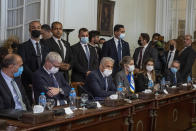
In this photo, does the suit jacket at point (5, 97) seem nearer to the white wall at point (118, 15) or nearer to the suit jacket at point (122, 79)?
the suit jacket at point (122, 79)

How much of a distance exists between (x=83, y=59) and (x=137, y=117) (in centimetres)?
199

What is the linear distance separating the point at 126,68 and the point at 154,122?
113cm

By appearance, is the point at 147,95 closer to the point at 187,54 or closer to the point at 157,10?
the point at 187,54

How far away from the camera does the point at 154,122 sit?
518 centimetres

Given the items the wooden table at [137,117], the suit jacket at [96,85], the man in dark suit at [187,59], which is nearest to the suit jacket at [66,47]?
the suit jacket at [96,85]

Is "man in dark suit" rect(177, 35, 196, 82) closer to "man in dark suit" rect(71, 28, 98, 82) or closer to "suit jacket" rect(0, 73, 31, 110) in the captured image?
"man in dark suit" rect(71, 28, 98, 82)

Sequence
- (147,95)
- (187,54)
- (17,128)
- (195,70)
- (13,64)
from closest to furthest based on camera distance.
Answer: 1. (17,128)
2. (13,64)
3. (147,95)
4. (187,54)
5. (195,70)

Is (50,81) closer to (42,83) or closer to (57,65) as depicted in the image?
(42,83)

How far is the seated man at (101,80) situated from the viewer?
4.95 meters

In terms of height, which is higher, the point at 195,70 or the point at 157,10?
the point at 157,10

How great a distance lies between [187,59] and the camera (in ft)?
27.2

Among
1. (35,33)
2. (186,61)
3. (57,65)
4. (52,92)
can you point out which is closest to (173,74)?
(186,61)

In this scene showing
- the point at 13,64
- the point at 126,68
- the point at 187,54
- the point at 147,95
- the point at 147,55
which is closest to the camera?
the point at 13,64

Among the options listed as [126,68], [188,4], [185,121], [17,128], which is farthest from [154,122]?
[188,4]
